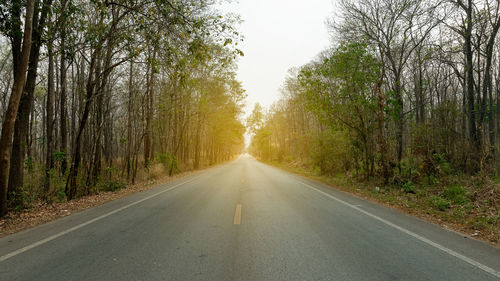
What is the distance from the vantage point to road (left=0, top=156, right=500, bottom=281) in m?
3.03

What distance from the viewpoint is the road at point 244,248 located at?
303cm

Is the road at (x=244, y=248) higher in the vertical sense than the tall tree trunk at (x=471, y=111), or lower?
lower

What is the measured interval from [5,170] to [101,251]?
4.75 m

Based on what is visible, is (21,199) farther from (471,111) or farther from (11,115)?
(471,111)

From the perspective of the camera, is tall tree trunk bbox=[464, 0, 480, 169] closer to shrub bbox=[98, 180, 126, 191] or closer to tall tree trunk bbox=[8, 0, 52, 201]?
shrub bbox=[98, 180, 126, 191]

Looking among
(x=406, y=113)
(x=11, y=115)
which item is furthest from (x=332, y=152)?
(x=11, y=115)

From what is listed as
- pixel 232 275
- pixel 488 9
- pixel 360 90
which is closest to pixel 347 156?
pixel 360 90

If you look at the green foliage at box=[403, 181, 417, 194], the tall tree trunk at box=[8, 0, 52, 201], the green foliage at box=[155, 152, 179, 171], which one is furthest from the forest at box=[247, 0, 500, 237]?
the green foliage at box=[155, 152, 179, 171]

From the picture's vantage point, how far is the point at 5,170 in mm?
6160

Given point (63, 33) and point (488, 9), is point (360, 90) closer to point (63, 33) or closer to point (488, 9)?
point (488, 9)

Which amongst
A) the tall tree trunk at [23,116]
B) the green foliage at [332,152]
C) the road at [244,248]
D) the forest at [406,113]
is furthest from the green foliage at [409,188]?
the tall tree trunk at [23,116]

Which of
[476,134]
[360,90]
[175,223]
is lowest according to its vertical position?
[175,223]

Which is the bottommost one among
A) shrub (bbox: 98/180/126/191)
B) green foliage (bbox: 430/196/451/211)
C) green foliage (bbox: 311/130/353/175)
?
shrub (bbox: 98/180/126/191)

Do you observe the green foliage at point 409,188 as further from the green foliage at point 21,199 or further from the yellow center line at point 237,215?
the green foliage at point 21,199
